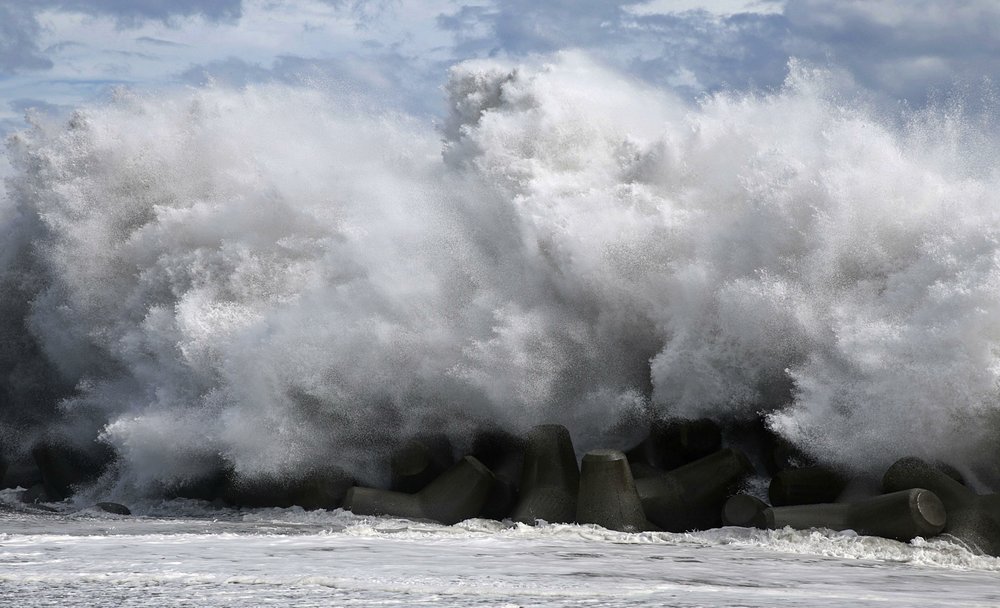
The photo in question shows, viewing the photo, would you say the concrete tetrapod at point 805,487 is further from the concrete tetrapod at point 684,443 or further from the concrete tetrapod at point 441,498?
the concrete tetrapod at point 441,498

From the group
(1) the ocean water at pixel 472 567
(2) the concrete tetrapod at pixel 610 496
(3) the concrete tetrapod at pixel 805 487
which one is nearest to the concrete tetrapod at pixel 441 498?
(1) the ocean water at pixel 472 567

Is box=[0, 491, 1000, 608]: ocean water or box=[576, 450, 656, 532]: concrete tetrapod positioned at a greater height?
box=[576, 450, 656, 532]: concrete tetrapod

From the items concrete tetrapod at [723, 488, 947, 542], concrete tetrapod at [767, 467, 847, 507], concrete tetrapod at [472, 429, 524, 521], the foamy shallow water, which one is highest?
concrete tetrapod at [472, 429, 524, 521]

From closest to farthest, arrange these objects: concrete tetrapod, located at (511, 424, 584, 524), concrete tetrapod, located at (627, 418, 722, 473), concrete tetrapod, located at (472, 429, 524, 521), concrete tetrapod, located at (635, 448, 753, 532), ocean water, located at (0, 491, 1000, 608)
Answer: ocean water, located at (0, 491, 1000, 608), concrete tetrapod, located at (635, 448, 753, 532), concrete tetrapod, located at (511, 424, 584, 524), concrete tetrapod, located at (627, 418, 722, 473), concrete tetrapod, located at (472, 429, 524, 521)

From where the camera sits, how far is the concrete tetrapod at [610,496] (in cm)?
879

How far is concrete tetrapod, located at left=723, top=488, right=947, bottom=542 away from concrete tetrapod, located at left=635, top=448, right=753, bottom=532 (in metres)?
0.35

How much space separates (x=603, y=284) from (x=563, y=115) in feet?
6.62

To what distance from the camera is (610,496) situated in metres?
8.87

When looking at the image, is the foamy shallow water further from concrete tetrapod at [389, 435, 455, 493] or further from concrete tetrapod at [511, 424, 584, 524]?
concrete tetrapod at [389, 435, 455, 493]

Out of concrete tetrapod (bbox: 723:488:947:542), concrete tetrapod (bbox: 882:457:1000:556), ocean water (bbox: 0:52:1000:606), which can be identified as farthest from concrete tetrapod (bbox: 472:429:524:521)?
concrete tetrapod (bbox: 882:457:1000:556)

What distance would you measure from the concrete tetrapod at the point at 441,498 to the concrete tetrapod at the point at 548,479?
39 centimetres

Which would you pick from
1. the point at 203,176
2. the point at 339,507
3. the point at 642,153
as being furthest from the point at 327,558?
the point at 203,176

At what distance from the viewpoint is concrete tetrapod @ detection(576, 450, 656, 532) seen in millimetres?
8789

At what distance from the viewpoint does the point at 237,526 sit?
9.52 metres
